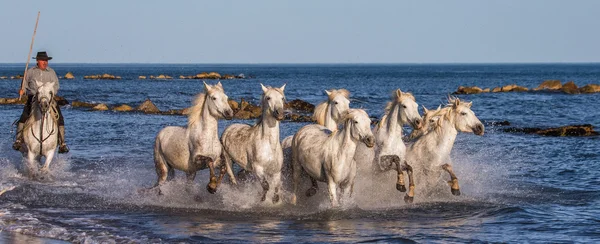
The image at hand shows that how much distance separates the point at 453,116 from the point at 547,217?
7.34 ft

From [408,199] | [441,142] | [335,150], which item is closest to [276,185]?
[335,150]

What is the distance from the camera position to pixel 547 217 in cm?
1305

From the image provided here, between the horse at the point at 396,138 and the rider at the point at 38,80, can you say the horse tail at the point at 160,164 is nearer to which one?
the rider at the point at 38,80

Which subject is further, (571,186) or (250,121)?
(250,121)

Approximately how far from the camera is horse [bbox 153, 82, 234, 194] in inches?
503

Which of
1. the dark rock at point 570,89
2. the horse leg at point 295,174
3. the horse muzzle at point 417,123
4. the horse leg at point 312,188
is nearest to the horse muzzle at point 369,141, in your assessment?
the horse muzzle at point 417,123

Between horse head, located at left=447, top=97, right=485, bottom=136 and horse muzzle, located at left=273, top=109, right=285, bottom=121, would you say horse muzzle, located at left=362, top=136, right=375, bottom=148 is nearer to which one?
horse muzzle, located at left=273, top=109, right=285, bottom=121

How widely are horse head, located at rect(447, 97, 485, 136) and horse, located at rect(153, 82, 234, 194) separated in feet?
12.4

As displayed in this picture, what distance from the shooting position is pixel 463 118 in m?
14.0

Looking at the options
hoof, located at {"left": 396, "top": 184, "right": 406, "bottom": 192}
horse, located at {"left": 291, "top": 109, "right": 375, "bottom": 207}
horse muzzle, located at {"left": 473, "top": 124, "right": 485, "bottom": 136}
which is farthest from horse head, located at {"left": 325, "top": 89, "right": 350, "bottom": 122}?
horse muzzle, located at {"left": 473, "top": 124, "right": 485, "bottom": 136}

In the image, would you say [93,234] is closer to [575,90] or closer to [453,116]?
[453,116]

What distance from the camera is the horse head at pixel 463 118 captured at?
45.5 feet

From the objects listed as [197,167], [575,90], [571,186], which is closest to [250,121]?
[571,186]

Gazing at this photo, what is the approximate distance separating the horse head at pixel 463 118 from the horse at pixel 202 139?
378 centimetres
